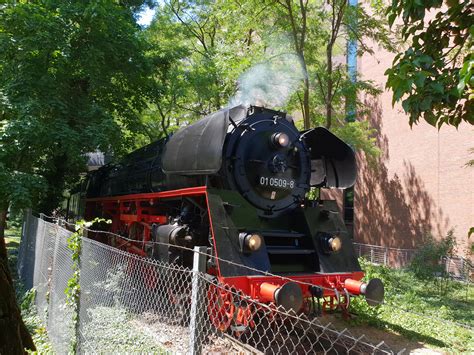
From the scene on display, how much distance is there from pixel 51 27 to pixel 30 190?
4.08 metres

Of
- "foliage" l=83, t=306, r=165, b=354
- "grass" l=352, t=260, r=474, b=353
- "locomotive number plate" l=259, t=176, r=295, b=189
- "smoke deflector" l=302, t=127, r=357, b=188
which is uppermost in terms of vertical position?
"smoke deflector" l=302, t=127, r=357, b=188

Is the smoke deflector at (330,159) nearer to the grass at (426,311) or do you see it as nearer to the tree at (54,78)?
the grass at (426,311)

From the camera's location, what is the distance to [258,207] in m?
6.90

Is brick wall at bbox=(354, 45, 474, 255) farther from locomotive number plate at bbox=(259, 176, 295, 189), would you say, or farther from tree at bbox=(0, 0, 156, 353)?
locomotive number plate at bbox=(259, 176, 295, 189)

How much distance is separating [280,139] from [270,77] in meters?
7.65

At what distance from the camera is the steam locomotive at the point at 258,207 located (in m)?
5.98

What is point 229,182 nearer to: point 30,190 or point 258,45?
point 30,190

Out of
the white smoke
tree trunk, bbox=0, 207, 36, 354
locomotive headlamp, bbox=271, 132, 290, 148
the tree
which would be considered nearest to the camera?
tree trunk, bbox=0, 207, 36, 354

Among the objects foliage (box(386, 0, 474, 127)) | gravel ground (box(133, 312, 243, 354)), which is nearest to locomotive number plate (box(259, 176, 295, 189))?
gravel ground (box(133, 312, 243, 354))

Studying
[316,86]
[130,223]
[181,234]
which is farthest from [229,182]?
[316,86]

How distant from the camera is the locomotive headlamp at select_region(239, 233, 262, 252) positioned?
5965mm

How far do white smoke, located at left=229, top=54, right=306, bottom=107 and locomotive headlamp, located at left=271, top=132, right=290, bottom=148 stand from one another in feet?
21.8

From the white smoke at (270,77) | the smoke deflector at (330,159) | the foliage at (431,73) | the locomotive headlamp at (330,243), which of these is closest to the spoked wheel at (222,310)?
the locomotive headlamp at (330,243)

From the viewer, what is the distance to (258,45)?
46.3 feet
